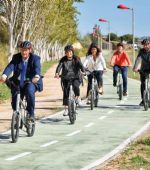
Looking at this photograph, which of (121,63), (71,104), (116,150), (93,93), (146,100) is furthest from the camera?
(121,63)

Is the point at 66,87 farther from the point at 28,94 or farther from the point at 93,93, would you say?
the point at 93,93

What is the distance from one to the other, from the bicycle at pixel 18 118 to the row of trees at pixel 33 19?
24081mm

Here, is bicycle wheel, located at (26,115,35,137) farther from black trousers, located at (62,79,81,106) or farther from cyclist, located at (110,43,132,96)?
cyclist, located at (110,43,132,96)

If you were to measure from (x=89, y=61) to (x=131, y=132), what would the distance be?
19.0 ft

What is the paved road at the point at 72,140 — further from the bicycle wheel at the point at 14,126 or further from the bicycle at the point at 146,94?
the bicycle at the point at 146,94

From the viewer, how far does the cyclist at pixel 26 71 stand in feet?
37.2

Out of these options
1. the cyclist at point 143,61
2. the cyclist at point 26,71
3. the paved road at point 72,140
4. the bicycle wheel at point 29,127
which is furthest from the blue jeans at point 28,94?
the cyclist at point 143,61

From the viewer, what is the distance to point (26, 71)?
11.5 m

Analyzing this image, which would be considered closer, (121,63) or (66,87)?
(66,87)

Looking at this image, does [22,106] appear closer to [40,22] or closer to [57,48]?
[40,22]

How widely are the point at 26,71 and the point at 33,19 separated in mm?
36951

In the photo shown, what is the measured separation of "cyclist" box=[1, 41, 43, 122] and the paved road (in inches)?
37.2

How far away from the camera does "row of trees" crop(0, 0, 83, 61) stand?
37375 millimetres

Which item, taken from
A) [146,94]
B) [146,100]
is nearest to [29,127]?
[146,100]
